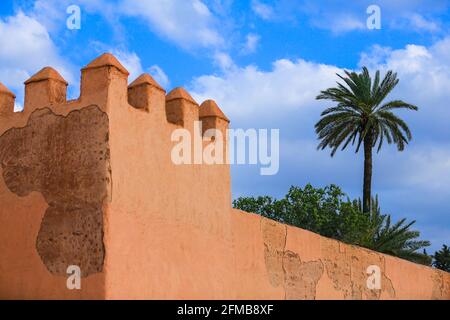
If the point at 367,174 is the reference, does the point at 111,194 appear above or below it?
below

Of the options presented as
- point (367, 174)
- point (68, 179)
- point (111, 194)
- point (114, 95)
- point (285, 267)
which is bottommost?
point (285, 267)

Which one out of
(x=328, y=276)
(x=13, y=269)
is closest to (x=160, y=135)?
(x=13, y=269)

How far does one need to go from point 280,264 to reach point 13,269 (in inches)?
185

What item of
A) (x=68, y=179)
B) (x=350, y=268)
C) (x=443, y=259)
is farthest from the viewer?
(x=443, y=259)

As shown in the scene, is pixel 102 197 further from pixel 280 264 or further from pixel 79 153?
pixel 280 264

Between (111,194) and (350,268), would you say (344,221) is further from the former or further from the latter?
(111,194)

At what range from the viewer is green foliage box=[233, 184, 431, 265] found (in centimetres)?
2283

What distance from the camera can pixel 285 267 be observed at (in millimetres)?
10906

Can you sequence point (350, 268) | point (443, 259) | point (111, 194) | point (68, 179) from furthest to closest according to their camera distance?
1. point (443, 259)
2. point (350, 268)
3. point (68, 179)
4. point (111, 194)

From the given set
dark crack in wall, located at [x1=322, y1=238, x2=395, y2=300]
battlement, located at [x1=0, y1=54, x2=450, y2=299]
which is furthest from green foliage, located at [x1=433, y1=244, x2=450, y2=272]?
battlement, located at [x1=0, y1=54, x2=450, y2=299]

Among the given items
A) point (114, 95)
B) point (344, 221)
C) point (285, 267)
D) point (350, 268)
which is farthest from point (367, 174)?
point (114, 95)

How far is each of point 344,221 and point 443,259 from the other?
1349cm

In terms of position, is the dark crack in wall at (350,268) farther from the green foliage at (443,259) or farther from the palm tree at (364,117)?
the green foliage at (443,259)

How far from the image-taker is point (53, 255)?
7184 mm
